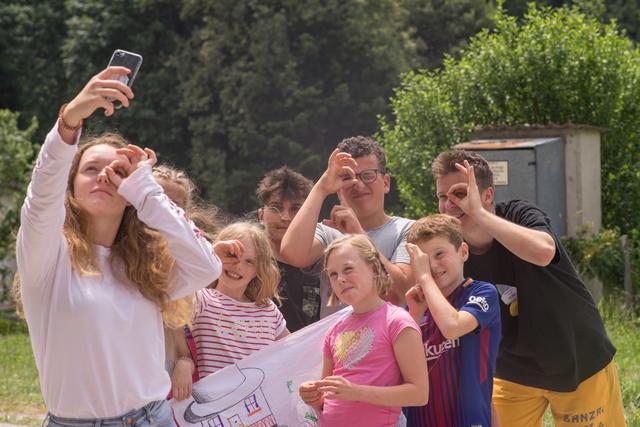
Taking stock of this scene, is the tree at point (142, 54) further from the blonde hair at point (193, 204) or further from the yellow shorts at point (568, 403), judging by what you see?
the yellow shorts at point (568, 403)

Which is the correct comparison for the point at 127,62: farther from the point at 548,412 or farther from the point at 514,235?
the point at 548,412

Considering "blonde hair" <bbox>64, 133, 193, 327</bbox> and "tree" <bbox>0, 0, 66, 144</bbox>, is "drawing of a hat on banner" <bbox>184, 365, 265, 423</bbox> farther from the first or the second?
"tree" <bbox>0, 0, 66, 144</bbox>

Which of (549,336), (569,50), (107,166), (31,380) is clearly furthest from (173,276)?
(569,50)

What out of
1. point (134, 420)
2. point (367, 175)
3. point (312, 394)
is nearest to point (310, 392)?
point (312, 394)

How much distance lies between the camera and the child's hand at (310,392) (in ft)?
12.7

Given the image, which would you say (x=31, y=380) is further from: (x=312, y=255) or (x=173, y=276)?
(x=173, y=276)

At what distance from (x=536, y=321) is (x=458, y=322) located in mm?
642

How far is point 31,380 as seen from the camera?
10.7 m

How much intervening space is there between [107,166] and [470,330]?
161 cm

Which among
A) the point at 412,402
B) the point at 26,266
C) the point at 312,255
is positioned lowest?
the point at 412,402

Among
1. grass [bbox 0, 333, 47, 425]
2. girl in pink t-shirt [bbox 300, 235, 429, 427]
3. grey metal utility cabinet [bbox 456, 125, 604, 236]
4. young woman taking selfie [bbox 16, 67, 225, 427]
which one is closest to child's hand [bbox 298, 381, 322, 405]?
girl in pink t-shirt [bbox 300, 235, 429, 427]

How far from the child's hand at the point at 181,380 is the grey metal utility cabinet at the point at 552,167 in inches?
285

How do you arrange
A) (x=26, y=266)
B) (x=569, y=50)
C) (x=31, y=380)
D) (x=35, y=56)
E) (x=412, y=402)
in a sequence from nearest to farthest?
(x=26, y=266) < (x=412, y=402) < (x=31, y=380) < (x=569, y=50) < (x=35, y=56)

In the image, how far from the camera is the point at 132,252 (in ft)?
11.1
